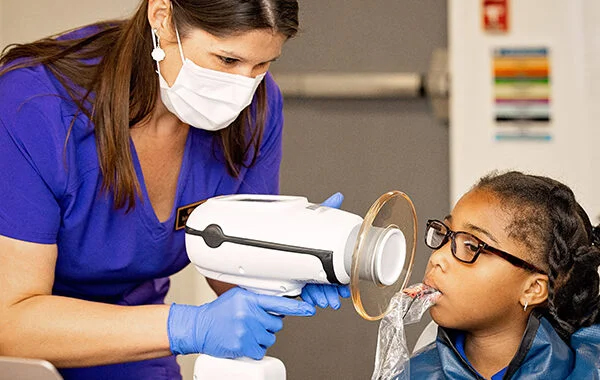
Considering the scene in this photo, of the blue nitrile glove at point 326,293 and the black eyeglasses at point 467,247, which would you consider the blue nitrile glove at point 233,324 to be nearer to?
the blue nitrile glove at point 326,293

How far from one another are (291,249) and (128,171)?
406 millimetres

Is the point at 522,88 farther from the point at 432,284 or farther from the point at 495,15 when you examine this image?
the point at 432,284

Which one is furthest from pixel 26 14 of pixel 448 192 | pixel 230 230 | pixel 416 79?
pixel 230 230

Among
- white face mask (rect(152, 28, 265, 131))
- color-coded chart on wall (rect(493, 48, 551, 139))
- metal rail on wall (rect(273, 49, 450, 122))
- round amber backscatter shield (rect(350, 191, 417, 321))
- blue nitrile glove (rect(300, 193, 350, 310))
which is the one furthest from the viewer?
metal rail on wall (rect(273, 49, 450, 122))

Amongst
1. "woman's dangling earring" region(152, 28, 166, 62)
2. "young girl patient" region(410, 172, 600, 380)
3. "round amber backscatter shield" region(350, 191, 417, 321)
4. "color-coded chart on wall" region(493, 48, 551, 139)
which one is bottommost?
"young girl patient" region(410, 172, 600, 380)

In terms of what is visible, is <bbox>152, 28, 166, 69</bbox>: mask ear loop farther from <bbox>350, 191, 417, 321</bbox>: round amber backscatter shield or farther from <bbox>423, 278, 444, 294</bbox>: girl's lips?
<bbox>423, 278, 444, 294</bbox>: girl's lips

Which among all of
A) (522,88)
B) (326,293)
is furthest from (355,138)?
(326,293)

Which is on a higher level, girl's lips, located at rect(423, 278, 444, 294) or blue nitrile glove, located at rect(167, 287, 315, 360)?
blue nitrile glove, located at rect(167, 287, 315, 360)

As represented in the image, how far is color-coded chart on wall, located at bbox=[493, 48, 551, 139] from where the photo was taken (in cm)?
237

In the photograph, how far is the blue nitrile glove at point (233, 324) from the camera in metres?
1.34

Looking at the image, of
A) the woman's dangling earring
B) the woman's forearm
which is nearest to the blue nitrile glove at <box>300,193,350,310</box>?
the woman's forearm

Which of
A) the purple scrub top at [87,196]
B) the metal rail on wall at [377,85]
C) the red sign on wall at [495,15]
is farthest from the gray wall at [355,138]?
the purple scrub top at [87,196]

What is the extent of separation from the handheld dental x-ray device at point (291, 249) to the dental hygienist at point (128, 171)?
0.04 m

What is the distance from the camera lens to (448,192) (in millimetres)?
2730
